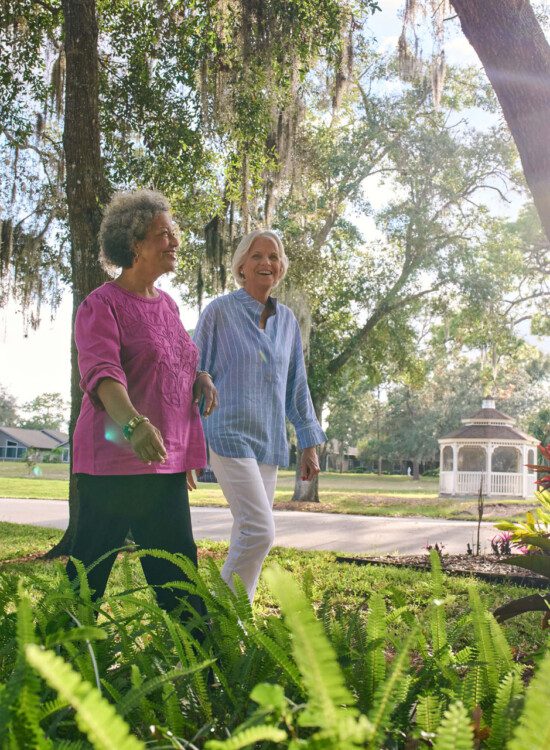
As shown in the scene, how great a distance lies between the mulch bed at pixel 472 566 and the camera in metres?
6.64

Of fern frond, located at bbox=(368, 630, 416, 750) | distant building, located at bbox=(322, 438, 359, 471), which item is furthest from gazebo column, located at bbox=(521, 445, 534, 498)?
distant building, located at bbox=(322, 438, 359, 471)

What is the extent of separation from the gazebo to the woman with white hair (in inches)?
1088

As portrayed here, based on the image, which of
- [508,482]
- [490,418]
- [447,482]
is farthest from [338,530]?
[490,418]

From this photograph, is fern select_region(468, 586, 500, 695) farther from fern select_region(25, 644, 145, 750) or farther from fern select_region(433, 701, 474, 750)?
fern select_region(25, 644, 145, 750)

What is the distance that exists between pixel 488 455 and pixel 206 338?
30.0 m

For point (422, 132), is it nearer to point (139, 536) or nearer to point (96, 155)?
point (96, 155)

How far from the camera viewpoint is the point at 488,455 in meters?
32.4

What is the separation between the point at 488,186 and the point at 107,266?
19.9m

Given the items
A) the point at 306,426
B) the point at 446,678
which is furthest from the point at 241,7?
the point at 446,678

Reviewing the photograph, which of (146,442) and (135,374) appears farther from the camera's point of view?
(135,374)

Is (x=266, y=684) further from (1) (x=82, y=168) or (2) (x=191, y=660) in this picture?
(1) (x=82, y=168)

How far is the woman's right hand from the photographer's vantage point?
2.46 m

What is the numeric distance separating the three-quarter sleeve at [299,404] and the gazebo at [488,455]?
27453 mm

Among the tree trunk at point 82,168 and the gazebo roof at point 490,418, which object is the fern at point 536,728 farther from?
the gazebo roof at point 490,418
